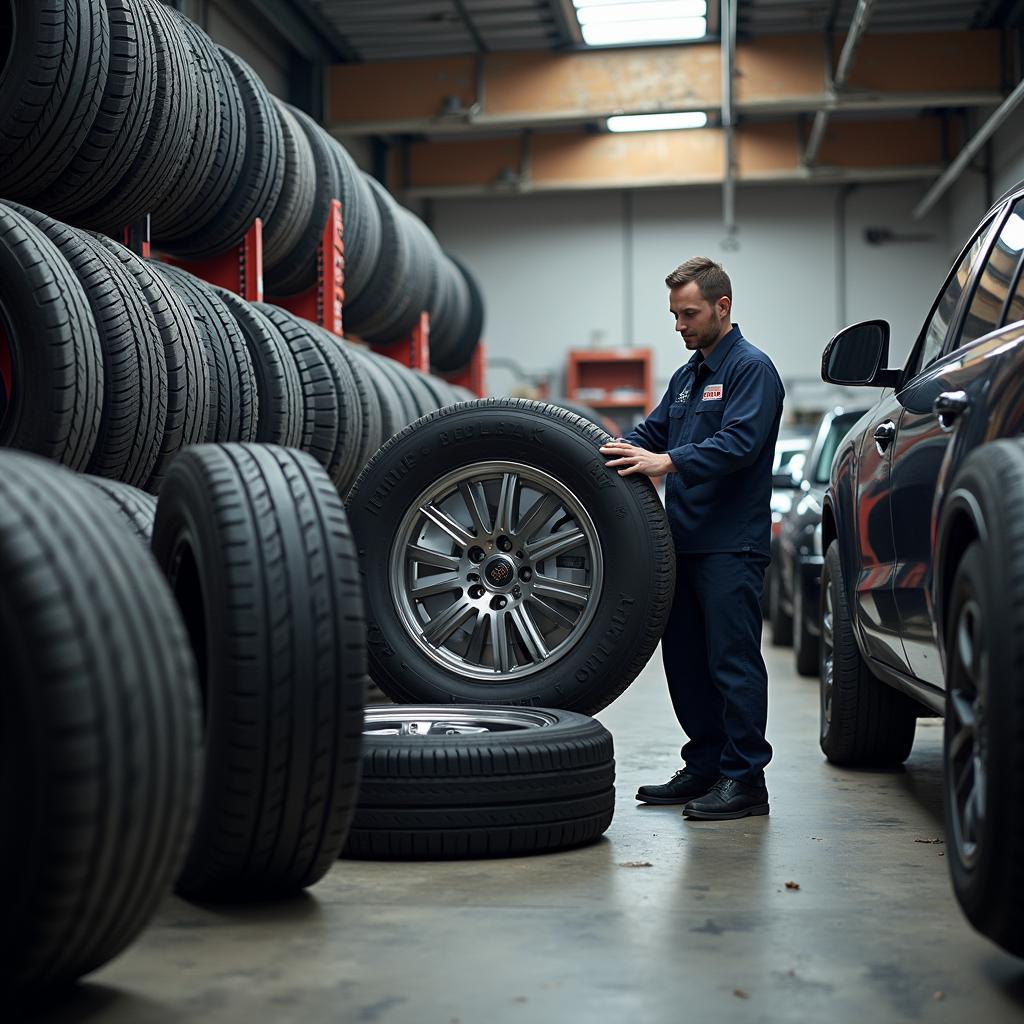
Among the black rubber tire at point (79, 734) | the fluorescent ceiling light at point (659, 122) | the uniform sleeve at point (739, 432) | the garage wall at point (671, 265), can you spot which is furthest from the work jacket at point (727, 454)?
the garage wall at point (671, 265)

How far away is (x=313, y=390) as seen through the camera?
571cm

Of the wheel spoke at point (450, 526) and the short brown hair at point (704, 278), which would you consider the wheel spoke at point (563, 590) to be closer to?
the wheel spoke at point (450, 526)

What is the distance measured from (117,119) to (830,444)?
478 centimetres

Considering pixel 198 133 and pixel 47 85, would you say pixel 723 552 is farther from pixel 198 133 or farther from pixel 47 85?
pixel 198 133

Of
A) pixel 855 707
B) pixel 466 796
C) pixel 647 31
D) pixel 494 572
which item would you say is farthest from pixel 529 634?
pixel 647 31

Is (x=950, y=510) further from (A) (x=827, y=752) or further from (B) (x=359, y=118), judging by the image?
(B) (x=359, y=118)

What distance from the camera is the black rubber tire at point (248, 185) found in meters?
6.01

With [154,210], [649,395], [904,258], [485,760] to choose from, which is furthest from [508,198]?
[485,760]

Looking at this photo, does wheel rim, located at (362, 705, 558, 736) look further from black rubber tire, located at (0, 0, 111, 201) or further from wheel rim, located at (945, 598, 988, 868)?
black rubber tire, located at (0, 0, 111, 201)

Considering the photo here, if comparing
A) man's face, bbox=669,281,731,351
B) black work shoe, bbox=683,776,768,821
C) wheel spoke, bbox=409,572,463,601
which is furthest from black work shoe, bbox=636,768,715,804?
man's face, bbox=669,281,731,351

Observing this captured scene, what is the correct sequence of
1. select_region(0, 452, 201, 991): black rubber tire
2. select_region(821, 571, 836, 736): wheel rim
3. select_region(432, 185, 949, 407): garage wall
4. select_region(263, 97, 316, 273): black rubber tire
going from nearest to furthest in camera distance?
select_region(0, 452, 201, 991): black rubber tire, select_region(821, 571, 836, 736): wheel rim, select_region(263, 97, 316, 273): black rubber tire, select_region(432, 185, 949, 407): garage wall

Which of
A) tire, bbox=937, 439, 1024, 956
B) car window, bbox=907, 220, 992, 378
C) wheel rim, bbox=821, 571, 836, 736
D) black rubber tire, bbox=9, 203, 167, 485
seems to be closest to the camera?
tire, bbox=937, 439, 1024, 956

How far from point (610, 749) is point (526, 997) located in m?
1.36

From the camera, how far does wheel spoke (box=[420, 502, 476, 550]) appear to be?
4219mm
